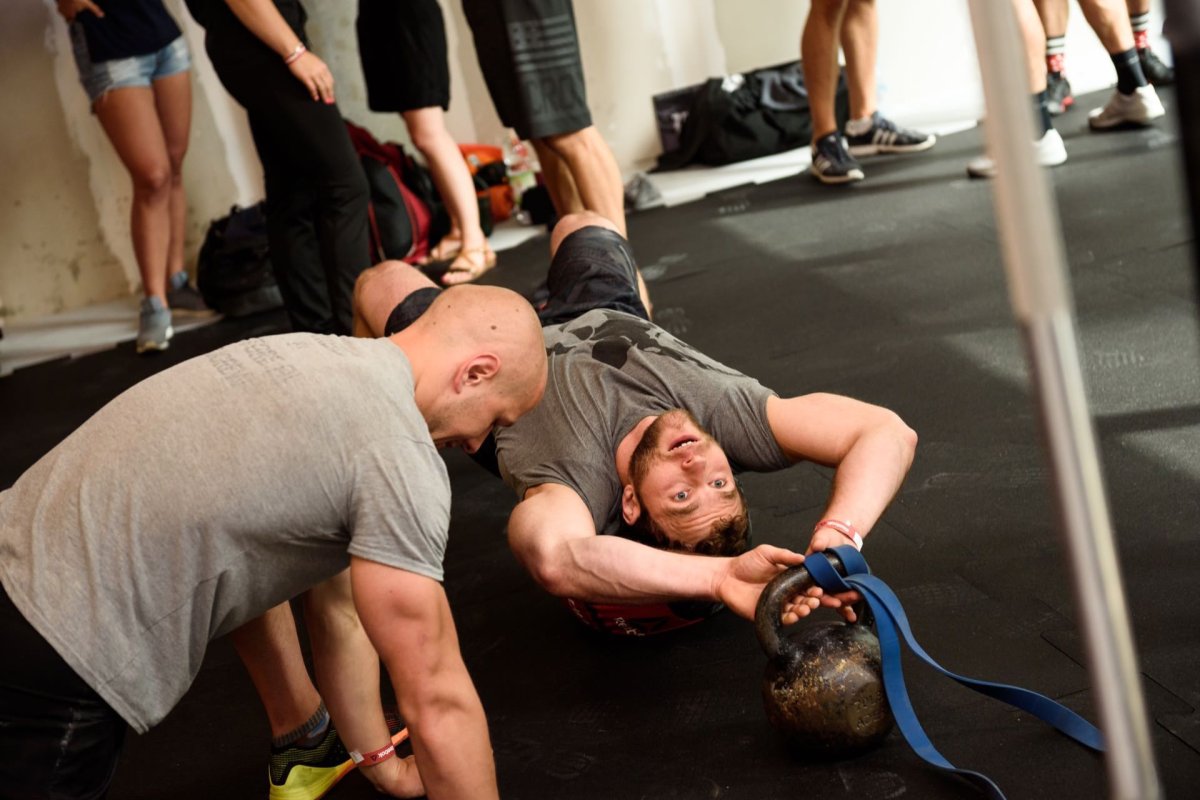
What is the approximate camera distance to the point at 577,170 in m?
3.40

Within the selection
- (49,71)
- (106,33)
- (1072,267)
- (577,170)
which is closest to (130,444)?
(577,170)

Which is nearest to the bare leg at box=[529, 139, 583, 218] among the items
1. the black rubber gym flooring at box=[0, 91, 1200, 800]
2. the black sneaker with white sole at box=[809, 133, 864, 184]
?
the black rubber gym flooring at box=[0, 91, 1200, 800]

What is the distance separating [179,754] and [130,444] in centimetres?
89

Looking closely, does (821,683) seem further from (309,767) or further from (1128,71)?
(1128,71)

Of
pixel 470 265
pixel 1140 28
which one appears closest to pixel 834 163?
pixel 1140 28

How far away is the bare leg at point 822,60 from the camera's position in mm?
4562

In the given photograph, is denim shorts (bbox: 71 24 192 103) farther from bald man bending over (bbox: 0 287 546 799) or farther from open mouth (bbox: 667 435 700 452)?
bald man bending over (bbox: 0 287 546 799)

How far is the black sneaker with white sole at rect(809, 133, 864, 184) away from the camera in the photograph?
4651 mm

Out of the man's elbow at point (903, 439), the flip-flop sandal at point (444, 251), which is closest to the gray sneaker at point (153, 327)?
the flip-flop sandal at point (444, 251)

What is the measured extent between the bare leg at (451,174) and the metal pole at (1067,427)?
3854 millimetres

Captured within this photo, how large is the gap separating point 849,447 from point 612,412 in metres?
0.45

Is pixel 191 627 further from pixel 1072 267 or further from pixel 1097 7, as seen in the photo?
pixel 1097 7

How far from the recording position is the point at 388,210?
4.70 m

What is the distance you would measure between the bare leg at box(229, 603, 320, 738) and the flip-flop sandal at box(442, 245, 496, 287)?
102 inches
